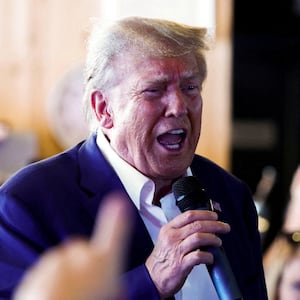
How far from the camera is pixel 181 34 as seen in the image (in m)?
1.68

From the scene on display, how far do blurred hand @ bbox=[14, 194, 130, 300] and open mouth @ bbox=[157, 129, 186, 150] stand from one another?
859mm

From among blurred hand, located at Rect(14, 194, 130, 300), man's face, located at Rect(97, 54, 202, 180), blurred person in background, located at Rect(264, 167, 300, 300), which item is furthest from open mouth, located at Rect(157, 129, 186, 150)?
blurred hand, located at Rect(14, 194, 130, 300)

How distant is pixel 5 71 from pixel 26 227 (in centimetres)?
236

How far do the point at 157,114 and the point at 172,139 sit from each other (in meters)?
0.06

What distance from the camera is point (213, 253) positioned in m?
1.42

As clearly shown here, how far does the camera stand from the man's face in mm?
1646

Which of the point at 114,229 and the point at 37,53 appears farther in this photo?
the point at 37,53

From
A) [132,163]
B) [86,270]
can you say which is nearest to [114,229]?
[86,270]

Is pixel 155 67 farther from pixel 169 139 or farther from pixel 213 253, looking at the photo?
pixel 213 253

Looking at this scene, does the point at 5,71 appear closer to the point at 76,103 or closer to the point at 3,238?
the point at 76,103

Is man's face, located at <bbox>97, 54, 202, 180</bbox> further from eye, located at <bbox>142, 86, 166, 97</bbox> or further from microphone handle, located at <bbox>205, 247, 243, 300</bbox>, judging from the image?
microphone handle, located at <bbox>205, 247, 243, 300</bbox>

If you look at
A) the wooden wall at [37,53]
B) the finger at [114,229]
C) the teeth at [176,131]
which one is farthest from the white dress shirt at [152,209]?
the wooden wall at [37,53]

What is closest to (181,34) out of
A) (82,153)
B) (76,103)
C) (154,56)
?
(154,56)

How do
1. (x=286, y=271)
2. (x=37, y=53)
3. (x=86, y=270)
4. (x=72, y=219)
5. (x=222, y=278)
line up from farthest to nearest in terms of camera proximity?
(x=37, y=53) < (x=286, y=271) < (x=72, y=219) < (x=222, y=278) < (x=86, y=270)
